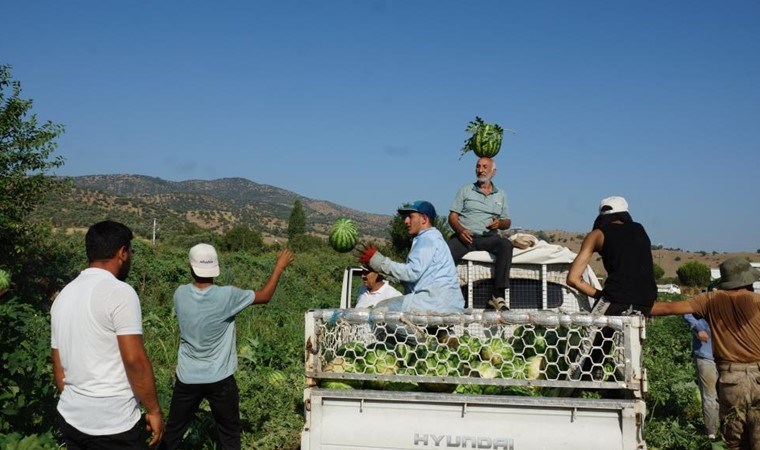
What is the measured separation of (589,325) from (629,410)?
52 centimetres

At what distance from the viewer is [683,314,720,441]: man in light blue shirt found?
702 centimetres

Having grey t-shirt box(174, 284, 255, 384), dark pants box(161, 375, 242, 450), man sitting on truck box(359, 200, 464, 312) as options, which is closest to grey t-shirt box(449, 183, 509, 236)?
man sitting on truck box(359, 200, 464, 312)

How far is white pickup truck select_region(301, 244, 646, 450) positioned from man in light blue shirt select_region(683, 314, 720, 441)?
3362 mm

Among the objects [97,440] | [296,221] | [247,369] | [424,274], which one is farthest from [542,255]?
[296,221]

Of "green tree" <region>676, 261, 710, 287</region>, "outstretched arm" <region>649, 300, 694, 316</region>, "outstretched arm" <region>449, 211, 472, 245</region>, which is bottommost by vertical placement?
"outstretched arm" <region>649, 300, 694, 316</region>

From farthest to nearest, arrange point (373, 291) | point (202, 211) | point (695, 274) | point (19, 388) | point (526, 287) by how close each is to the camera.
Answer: point (202, 211), point (695, 274), point (373, 291), point (526, 287), point (19, 388)

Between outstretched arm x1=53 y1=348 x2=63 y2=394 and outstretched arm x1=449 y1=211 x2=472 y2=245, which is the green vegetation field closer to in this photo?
outstretched arm x1=53 y1=348 x2=63 y2=394

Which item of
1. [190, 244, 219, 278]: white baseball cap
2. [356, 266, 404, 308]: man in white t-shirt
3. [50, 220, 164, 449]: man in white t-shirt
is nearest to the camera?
[50, 220, 164, 449]: man in white t-shirt

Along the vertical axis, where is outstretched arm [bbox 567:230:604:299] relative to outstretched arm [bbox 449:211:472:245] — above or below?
below

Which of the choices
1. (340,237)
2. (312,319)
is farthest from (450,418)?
(340,237)

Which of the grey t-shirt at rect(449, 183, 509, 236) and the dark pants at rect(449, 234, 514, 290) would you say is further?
the grey t-shirt at rect(449, 183, 509, 236)

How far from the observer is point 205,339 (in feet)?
16.6

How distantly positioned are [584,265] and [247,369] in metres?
6.26

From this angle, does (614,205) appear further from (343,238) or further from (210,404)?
(210,404)
